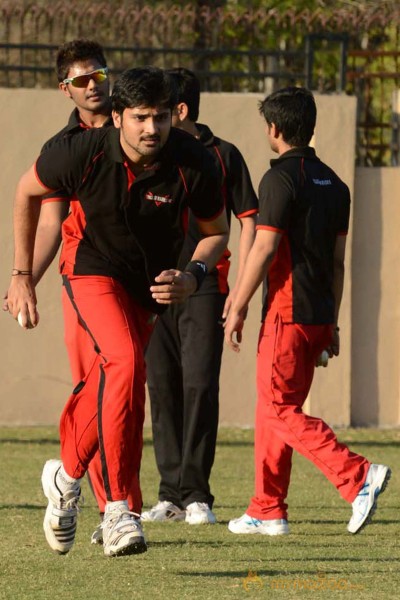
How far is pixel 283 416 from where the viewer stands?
688 centimetres

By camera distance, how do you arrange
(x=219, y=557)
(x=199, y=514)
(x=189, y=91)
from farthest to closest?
1. (x=189, y=91)
2. (x=199, y=514)
3. (x=219, y=557)

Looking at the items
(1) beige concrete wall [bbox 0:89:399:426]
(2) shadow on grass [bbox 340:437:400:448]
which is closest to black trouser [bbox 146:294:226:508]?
(2) shadow on grass [bbox 340:437:400:448]

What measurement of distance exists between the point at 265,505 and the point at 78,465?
4.59 ft

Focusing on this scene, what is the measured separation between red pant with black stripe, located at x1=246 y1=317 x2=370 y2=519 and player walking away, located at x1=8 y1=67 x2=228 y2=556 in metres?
1.07

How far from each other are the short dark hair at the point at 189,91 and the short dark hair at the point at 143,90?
1783 mm

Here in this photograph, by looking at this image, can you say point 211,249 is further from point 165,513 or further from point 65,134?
point 165,513

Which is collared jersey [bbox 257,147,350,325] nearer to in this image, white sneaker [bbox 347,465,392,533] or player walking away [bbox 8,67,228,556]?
white sneaker [bbox 347,465,392,533]

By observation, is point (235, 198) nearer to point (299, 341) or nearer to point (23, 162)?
point (299, 341)

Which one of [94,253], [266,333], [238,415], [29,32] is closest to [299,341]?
[266,333]

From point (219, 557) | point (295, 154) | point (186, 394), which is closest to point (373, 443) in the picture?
point (186, 394)

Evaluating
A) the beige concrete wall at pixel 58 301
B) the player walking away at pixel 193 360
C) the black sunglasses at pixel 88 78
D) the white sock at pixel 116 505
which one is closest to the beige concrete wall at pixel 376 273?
the beige concrete wall at pixel 58 301

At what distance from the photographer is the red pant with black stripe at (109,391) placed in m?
5.67

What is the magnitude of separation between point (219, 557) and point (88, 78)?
2378mm

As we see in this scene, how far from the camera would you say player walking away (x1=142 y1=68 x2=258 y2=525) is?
24.7ft
